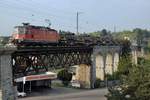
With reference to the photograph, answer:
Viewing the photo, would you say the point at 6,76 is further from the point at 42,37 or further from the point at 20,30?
the point at 42,37

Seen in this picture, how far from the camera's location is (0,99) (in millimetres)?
32500

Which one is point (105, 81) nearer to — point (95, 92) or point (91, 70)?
point (91, 70)

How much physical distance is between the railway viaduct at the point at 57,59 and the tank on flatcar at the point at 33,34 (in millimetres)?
2781

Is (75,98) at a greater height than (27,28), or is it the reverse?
(27,28)

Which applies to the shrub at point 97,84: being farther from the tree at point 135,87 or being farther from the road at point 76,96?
the tree at point 135,87

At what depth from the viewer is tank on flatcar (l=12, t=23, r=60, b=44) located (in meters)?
57.6

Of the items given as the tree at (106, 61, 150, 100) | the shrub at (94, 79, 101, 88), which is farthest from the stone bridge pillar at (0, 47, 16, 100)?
the shrub at (94, 79, 101, 88)

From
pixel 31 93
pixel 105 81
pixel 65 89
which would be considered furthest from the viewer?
pixel 105 81

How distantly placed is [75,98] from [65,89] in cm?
1200

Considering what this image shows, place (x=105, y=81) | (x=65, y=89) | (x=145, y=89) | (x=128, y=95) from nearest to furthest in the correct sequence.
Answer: (x=145, y=89)
(x=128, y=95)
(x=65, y=89)
(x=105, y=81)

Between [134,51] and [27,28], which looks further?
[134,51]

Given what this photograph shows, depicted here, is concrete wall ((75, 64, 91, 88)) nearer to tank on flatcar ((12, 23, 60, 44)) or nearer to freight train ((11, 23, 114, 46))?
freight train ((11, 23, 114, 46))

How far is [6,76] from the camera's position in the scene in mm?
35031

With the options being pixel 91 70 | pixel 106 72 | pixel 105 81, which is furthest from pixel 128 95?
pixel 106 72
